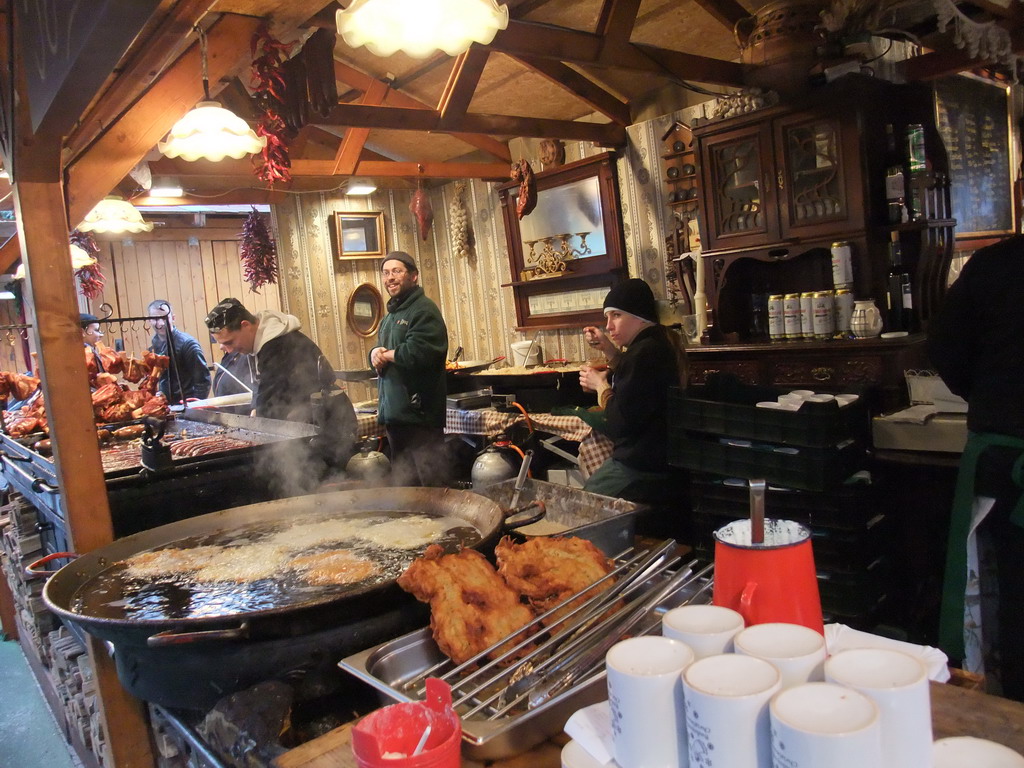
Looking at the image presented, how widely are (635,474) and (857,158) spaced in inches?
89.7

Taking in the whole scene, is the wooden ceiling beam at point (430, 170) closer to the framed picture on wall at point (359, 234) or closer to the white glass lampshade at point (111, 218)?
the framed picture on wall at point (359, 234)

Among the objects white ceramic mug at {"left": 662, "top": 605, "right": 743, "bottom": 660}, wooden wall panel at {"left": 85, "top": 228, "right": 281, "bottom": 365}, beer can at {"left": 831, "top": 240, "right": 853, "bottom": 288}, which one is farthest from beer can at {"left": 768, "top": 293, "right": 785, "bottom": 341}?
wooden wall panel at {"left": 85, "top": 228, "right": 281, "bottom": 365}

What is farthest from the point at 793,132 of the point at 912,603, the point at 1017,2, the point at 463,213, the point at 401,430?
the point at 463,213

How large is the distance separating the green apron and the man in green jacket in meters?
2.86

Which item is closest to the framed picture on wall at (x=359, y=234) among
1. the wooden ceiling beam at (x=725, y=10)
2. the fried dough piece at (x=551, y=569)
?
the wooden ceiling beam at (x=725, y=10)

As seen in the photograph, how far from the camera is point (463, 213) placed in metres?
7.77

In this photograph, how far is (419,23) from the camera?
102 inches

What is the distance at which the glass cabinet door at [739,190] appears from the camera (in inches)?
178

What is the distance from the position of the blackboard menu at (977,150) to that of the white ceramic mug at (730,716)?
527 cm

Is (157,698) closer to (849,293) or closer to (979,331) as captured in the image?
(979,331)

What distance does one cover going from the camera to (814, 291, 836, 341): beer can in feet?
14.0

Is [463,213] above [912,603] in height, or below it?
above

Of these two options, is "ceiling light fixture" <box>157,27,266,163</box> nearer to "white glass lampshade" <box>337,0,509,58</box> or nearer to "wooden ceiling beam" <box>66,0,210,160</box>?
"wooden ceiling beam" <box>66,0,210,160</box>

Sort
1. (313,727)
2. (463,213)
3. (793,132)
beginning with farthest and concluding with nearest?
1. (463,213)
2. (793,132)
3. (313,727)
